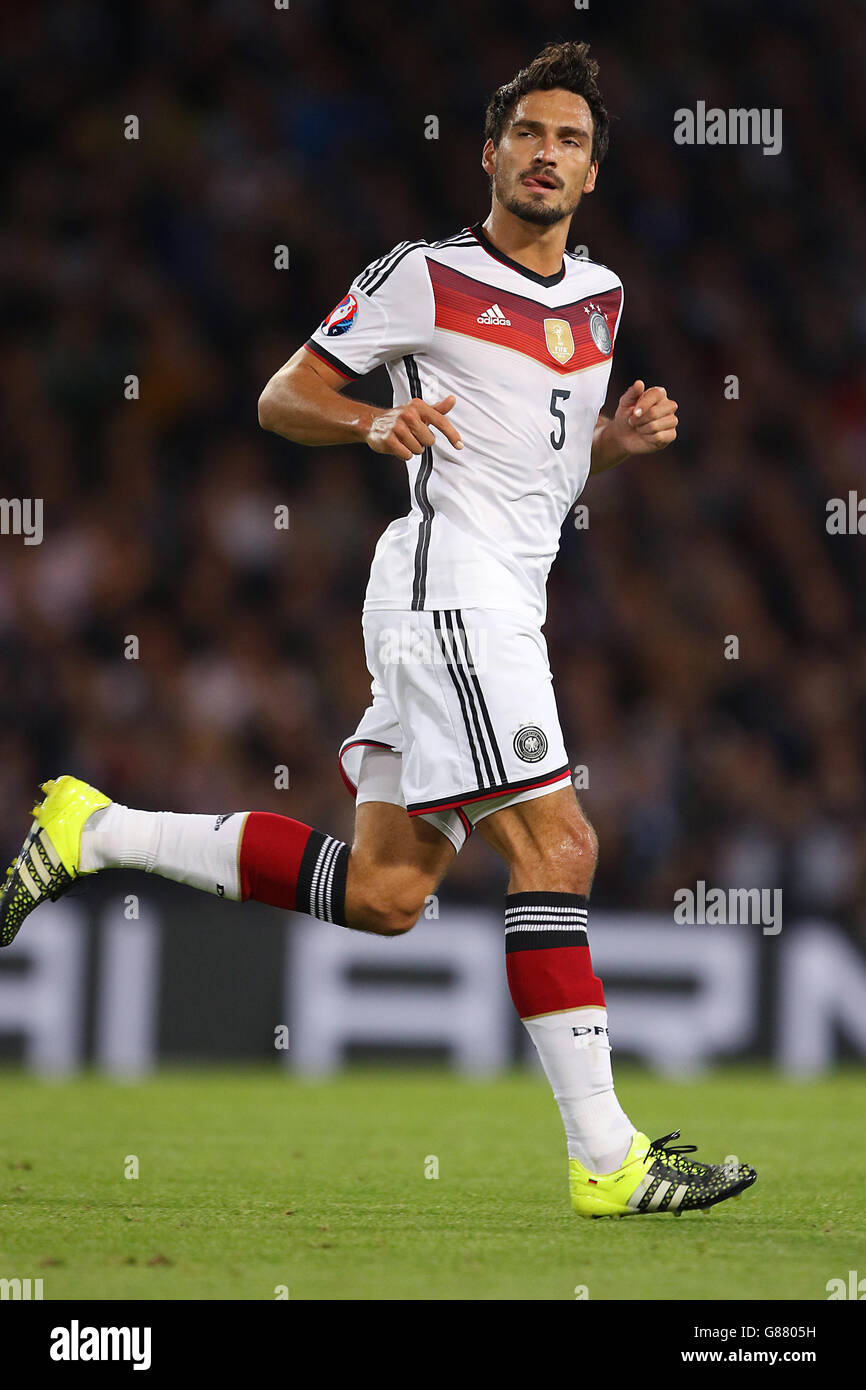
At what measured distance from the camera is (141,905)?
8.00 metres

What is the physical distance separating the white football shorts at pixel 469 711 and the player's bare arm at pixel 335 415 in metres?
0.40

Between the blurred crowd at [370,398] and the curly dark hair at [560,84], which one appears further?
the blurred crowd at [370,398]

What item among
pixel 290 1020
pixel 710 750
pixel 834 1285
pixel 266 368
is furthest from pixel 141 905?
pixel 834 1285

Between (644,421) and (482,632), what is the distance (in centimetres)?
80

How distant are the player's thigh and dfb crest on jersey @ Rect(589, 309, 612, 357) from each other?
3.56 ft

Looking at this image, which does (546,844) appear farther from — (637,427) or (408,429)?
(637,427)

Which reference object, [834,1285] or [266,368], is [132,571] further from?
[834,1285]

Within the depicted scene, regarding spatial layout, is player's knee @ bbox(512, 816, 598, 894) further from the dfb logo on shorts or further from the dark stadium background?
the dark stadium background

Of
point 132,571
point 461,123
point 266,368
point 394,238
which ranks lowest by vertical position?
point 132,571

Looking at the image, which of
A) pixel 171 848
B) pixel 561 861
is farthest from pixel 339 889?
pixel 561 861

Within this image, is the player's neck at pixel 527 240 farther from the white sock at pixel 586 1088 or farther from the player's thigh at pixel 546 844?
the white sock at pixel 586 1088

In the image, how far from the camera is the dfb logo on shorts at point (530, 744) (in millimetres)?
3859

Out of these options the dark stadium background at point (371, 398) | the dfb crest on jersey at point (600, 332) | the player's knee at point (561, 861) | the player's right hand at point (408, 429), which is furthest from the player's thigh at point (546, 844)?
the dark stadium background at point (371, 398)

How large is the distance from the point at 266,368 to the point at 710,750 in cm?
370
